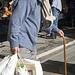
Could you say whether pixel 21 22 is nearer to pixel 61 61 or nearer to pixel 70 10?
pixel 61 61

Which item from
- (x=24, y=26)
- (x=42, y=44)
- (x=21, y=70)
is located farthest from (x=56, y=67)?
(x=21, y=70)

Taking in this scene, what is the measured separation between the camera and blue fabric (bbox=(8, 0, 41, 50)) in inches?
99.6

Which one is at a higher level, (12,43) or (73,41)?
(12,43)

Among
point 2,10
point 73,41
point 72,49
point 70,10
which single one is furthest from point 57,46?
point 70,10

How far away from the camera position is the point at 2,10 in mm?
8234

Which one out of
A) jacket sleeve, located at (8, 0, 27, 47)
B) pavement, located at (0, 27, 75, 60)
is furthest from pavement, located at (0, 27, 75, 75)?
jacket sleeve, located at (8, 0, 27, 47)

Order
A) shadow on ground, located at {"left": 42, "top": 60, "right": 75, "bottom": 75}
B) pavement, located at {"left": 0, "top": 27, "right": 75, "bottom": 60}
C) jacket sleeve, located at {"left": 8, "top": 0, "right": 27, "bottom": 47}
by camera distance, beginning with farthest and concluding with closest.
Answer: pavement, located at {"left": 0, "top": 27, "right": 75, "bottom": 60}
shadow on ground, located at {"left": 42, "top": 60, "right": 75, "bottom": 75}
jacket sleeve, located at {"left": 8, "top": 0, "right": 27, "bottom": 47}

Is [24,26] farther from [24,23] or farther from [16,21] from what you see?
[16,21]

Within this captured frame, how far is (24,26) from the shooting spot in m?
2.65

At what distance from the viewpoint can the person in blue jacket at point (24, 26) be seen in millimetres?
2529

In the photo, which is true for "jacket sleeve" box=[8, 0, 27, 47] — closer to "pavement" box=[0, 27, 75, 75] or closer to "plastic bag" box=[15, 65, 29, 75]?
"plastic bag" box=[15, 65, 29, 75]

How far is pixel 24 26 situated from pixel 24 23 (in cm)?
4

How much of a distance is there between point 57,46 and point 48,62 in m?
1.41

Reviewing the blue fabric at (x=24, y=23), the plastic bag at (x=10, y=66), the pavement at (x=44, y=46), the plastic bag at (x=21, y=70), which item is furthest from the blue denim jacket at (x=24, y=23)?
the pavement at (x=44, y=46)
